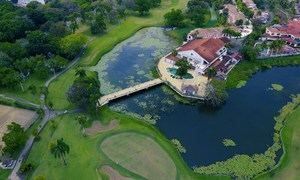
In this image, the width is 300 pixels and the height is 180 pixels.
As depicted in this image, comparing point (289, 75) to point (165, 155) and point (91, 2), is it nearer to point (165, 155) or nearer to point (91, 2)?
point (165, 155)

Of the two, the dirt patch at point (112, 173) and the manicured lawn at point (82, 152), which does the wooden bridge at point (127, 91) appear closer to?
the manicured lawn at point (82, 152)

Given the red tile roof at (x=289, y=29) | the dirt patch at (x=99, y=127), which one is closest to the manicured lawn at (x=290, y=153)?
the dirt patch at (x=99, y=127)

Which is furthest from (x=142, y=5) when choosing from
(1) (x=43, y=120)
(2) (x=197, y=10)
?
(1) (x=43, y=120)

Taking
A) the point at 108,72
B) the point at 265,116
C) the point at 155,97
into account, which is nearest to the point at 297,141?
the point at 265,116

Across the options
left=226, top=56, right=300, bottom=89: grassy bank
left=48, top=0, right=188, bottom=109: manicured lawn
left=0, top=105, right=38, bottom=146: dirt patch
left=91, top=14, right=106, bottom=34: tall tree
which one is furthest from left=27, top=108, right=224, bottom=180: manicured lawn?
left=91, top=14, right=106, bottom=34: tall tree

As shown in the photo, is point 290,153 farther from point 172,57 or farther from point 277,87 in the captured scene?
point 172,57

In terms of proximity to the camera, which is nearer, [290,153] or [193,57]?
[290,153]

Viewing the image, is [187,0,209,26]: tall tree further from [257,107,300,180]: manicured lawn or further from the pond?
[257,107,300,180]: manicured lawn
